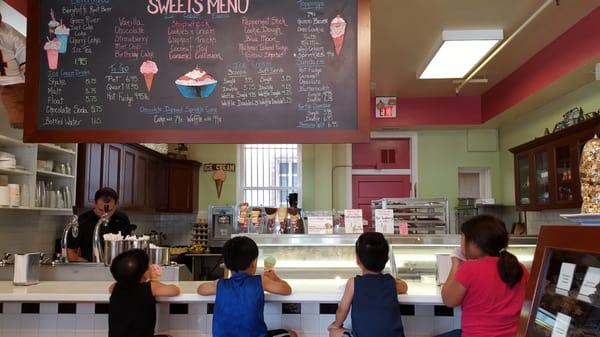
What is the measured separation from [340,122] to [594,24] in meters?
2.83

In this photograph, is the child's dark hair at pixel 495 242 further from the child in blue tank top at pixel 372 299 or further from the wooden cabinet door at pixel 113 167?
the wooden cabinet door at pixel 113 167

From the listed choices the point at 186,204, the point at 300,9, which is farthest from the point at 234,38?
the point at 186,204

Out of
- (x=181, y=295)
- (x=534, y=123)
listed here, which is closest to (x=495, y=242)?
(x=181, y=295)

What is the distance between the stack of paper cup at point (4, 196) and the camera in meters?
3.35

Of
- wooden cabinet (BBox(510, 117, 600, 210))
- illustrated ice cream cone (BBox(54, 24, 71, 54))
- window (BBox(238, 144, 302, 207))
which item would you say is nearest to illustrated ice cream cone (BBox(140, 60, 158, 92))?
illustrated ice cream cone (BBox(54, 24, 71, 54))

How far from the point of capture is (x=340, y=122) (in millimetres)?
2395

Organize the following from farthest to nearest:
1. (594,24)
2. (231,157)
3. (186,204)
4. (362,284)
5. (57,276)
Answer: (231,157)
(186,204)
(594,24)
(57,276)
(362,284)

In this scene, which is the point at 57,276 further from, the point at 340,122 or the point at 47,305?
the point at 340,122

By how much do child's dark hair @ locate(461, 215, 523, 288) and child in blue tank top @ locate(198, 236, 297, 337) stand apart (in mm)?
864

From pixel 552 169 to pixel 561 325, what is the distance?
3940 millimetres

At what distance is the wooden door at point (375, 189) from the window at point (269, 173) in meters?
1.10

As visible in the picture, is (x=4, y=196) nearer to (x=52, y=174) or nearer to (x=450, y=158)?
(x=52, y=174)

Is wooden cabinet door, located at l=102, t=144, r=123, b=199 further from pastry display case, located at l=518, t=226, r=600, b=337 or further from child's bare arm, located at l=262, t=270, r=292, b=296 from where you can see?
pastry display case, located at l=518, t=226, r=600, b=337

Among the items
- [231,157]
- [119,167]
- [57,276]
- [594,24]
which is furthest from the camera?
[231,157]
